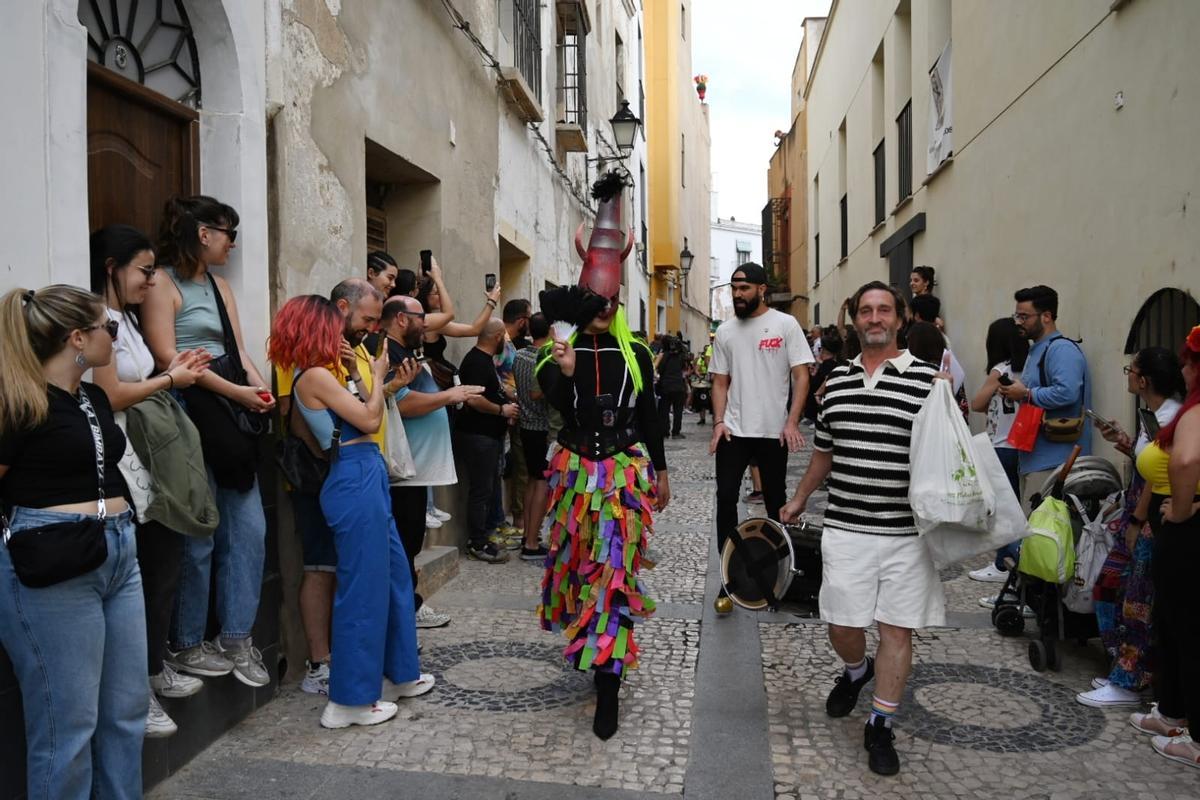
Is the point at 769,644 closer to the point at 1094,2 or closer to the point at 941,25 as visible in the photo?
the point at 1094,2

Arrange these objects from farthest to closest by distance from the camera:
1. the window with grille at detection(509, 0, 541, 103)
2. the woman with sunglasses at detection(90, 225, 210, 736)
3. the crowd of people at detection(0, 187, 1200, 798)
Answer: the window with grille at detection(509, 0, 541, 103) < the woman with sunglasses at detection(90, 225, 210, 736) < the crowd of people at detection(0, 187, 1200, 798)

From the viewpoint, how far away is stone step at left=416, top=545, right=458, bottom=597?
5.89m

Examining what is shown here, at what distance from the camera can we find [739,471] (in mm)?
5500

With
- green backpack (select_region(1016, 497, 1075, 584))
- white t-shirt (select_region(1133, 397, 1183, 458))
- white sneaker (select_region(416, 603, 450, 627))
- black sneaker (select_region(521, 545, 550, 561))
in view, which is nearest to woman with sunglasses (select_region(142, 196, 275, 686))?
white sneaker (select_region(416, 603, 450, 627))

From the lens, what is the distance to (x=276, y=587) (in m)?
4.41

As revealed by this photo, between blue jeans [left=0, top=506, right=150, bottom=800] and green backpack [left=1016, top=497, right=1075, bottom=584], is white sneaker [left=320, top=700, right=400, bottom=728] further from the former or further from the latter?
green backpack [left=1016, top=497, right=1075, bottom=584]

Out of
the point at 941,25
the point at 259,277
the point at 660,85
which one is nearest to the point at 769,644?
the point at 259,277

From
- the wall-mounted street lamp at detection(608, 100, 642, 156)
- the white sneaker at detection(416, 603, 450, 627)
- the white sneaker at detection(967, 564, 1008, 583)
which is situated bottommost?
the white sneaker at detection(416, 603, 450, 627)

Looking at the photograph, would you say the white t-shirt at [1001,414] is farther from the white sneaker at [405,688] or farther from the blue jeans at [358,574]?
the blue jeans at [358,574]

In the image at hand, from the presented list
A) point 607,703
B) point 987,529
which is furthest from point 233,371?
point 987,529

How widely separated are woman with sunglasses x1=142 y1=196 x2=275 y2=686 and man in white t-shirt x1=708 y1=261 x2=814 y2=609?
102 inches

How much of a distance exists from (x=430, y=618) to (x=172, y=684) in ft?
6.61

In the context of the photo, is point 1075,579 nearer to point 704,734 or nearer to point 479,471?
point 704,734

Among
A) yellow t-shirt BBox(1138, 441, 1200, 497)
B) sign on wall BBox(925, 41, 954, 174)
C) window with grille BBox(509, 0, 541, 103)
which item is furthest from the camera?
sign on wall BBox(925, 41, 954, 174)
